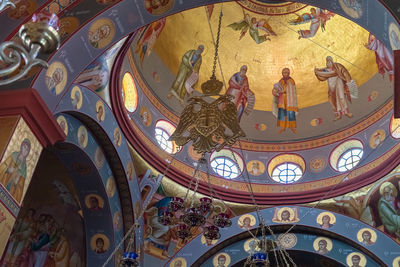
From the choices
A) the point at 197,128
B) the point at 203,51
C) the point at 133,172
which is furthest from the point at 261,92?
the point at 197,128

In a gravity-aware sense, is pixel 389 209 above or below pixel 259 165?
below

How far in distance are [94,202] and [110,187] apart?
51 centimetres

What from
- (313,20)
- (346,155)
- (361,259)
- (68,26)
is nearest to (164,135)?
(346,155)

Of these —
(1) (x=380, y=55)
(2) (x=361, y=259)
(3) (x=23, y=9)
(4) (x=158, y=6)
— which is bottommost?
(2) (x=361, y=259)

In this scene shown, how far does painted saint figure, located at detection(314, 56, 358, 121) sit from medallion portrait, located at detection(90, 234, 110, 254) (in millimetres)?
7558

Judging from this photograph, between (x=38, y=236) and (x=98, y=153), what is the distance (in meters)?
2.45

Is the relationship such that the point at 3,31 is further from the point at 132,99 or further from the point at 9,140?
the point at 132,99

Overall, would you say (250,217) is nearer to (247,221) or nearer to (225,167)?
(247,221)

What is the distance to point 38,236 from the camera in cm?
1333

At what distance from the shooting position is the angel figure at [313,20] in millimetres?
16016

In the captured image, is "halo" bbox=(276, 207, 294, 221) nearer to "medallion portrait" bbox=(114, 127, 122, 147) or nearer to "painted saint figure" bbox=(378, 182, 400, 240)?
"painted saint figure" bbox=(378, 182, 400, 240)

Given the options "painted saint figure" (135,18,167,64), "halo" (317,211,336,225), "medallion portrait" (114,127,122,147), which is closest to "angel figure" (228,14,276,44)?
"painted saint figure" (135,18,167,64)

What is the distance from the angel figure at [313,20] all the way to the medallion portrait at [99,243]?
26.9 feet

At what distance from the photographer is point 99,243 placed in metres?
13.5
